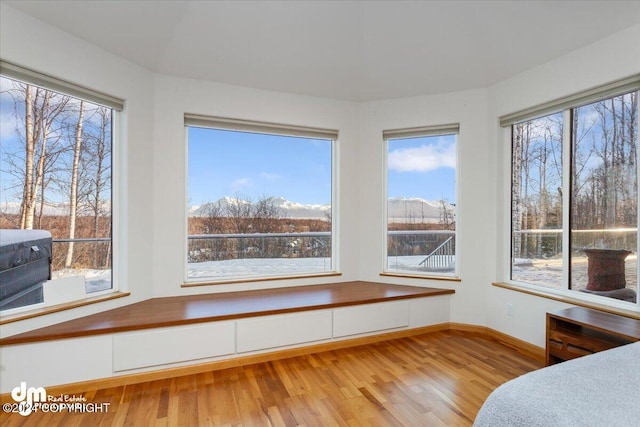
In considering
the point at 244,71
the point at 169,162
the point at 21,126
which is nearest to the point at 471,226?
the point at 244,71

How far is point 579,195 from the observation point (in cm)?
253

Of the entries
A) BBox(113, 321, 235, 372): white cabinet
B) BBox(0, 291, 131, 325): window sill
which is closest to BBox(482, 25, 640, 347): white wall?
BBox(113, 321, 235, 372): white cabinet

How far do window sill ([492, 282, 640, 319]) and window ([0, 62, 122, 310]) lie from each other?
3.60m

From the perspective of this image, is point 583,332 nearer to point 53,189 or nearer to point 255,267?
point 255,267

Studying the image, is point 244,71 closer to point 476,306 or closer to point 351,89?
point 351,89

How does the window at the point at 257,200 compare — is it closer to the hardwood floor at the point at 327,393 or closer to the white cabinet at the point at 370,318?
the white cabinet at the point at 370,318

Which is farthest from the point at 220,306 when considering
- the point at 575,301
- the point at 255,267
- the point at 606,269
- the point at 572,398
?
the point at 606,269

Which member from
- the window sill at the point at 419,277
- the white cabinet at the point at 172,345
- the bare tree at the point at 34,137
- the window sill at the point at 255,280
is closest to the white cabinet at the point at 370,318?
the window sill at the point at 419,277

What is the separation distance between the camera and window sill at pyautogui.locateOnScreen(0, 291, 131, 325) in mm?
1992

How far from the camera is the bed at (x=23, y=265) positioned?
2047 mm

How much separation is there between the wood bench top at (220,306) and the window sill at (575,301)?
56 cm

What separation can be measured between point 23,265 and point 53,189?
22.4 inches

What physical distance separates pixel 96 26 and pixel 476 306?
4.04m

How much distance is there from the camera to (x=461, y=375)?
2.30 meters
